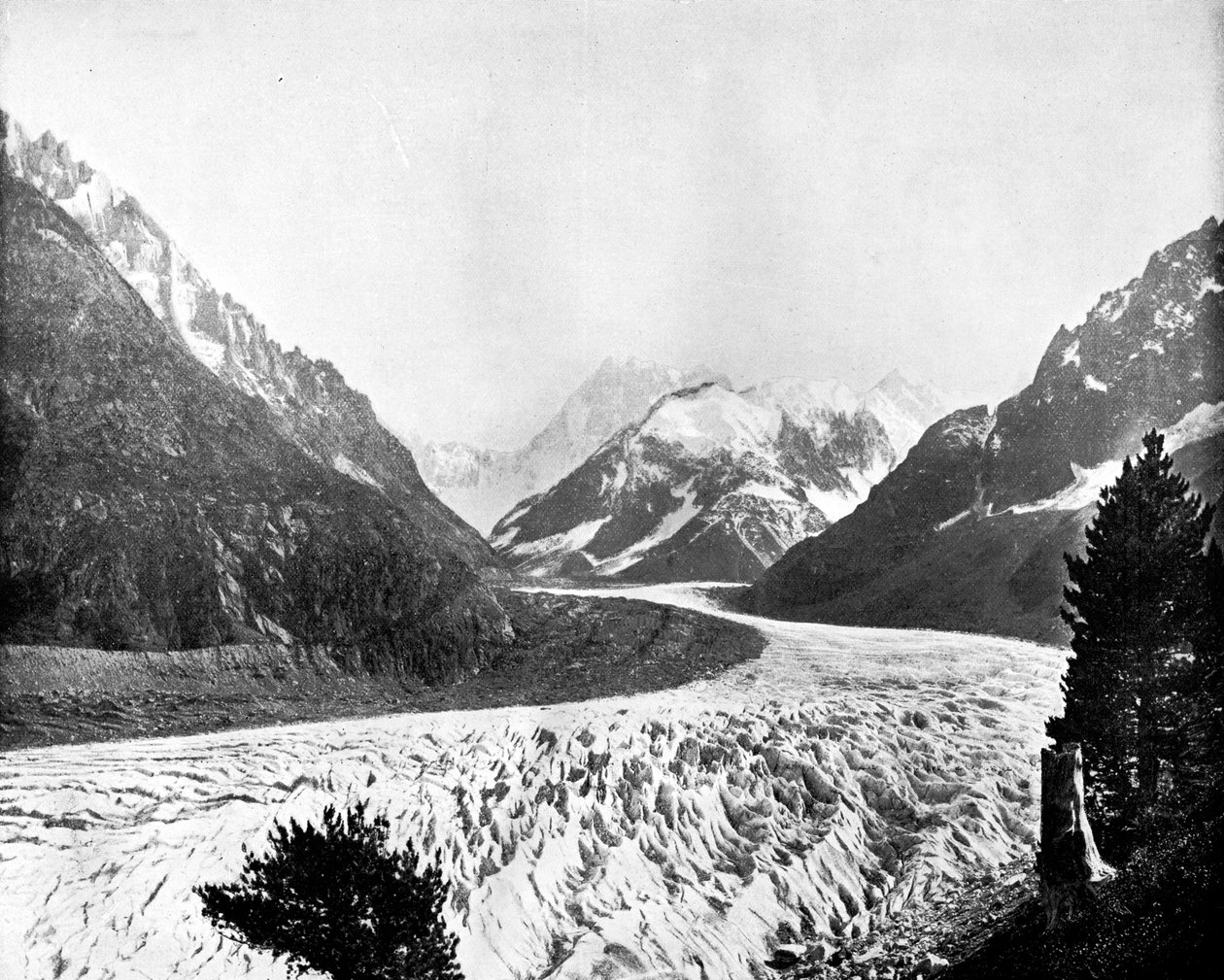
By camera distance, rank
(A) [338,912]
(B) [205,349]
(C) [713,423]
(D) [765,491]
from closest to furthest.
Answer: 1. (A) [338,912]
2. (B) [205,349]
3. (C) [713,423]
4. (D) [765,491]

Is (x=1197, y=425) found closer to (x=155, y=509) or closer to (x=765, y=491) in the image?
(x=765, y=491)

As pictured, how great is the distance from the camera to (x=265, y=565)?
2309cm

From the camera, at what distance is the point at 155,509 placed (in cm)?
2153

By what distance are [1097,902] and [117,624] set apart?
21.5 metres

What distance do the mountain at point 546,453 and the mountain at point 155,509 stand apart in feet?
55.6

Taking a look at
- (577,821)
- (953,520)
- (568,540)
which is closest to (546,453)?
(568,540)

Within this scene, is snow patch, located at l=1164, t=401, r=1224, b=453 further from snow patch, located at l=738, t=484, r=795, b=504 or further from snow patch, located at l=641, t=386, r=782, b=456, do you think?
snow patch, located at l=738, t=484, r=795, b=504

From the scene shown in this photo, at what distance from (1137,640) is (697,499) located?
49202 mm

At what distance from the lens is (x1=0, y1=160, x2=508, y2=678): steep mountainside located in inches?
770

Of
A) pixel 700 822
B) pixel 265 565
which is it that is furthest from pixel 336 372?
pixel 700 822

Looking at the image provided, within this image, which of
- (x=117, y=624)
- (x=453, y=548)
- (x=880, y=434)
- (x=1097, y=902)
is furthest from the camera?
(x=880, y=434)

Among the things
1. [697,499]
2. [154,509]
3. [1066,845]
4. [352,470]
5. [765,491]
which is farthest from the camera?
[765,491]

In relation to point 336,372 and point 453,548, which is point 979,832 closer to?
point 453,548

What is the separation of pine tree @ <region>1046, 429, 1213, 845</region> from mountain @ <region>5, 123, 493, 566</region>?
79.8 ft
